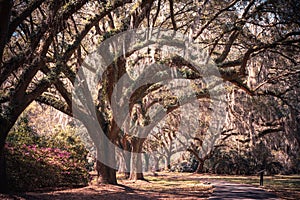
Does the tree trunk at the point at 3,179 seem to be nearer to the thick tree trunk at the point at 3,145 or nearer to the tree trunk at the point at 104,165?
the thick tree trunk at the point at 3,145

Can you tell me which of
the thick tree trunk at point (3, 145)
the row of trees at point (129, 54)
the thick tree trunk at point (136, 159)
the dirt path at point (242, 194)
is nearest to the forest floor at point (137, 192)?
the dirt path at point (242, 194)

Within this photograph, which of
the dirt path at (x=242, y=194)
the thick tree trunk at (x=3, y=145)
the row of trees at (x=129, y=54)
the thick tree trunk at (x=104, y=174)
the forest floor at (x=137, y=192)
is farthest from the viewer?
the thick tree trunk at (x=104, y=174)

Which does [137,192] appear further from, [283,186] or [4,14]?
[4,14]

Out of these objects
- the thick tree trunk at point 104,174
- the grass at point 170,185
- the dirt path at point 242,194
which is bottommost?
the grass at point 170,185

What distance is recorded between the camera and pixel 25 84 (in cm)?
931

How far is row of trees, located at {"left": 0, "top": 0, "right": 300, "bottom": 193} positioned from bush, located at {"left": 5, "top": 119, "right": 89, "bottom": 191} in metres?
1.27

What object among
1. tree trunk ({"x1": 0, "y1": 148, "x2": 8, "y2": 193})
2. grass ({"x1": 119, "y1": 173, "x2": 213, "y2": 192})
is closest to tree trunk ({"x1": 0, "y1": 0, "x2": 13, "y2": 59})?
tree trunk ({"x1": 0, "y1": 148, "x2": 8, "y2": 193})

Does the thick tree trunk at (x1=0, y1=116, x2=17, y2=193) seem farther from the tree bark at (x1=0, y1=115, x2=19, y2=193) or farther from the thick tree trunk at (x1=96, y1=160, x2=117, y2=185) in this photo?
the thick tree trunk at (x1=96, y1=160, x2=117, y2=185)

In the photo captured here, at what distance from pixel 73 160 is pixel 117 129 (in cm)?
265

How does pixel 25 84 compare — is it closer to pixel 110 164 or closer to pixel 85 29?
pixel 85 29

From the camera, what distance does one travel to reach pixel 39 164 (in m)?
12.5

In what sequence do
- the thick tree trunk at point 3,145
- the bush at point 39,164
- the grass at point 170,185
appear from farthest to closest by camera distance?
1. the grass at point 170,185
2. the bush at point 39,164
3. the thick tree trunk at point 3,145

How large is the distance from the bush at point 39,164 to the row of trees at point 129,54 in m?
1.27

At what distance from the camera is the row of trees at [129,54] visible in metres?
9.09
